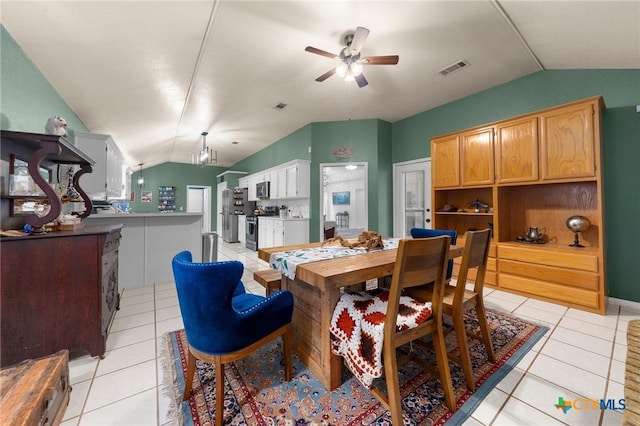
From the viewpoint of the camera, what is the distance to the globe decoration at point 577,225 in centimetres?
297

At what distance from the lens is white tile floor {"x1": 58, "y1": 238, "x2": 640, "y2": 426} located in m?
1.40

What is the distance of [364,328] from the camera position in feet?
4.63

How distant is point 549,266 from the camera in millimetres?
2977

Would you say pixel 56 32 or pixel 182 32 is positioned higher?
pixel 182 32

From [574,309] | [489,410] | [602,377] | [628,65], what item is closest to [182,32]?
[489,410]

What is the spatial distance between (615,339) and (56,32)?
5350 mm

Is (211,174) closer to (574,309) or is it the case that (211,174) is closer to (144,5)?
(144,5)

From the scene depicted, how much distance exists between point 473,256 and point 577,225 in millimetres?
2418

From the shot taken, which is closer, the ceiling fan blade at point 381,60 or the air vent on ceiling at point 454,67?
the ceiling fan blade at point 381,60

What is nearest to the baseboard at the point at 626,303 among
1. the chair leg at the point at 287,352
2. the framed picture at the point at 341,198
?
the chair leg at the point at 287,352

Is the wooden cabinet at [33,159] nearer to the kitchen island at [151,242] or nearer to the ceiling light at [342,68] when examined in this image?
the kitchen island at [151,242]

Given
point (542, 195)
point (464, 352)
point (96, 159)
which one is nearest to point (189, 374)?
point (464, 352)

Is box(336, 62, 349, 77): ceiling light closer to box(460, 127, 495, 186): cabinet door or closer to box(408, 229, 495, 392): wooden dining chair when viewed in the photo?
box(408, 229, 495, 392): wooden dining chair

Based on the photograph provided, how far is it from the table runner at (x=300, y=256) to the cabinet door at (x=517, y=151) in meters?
2.38
